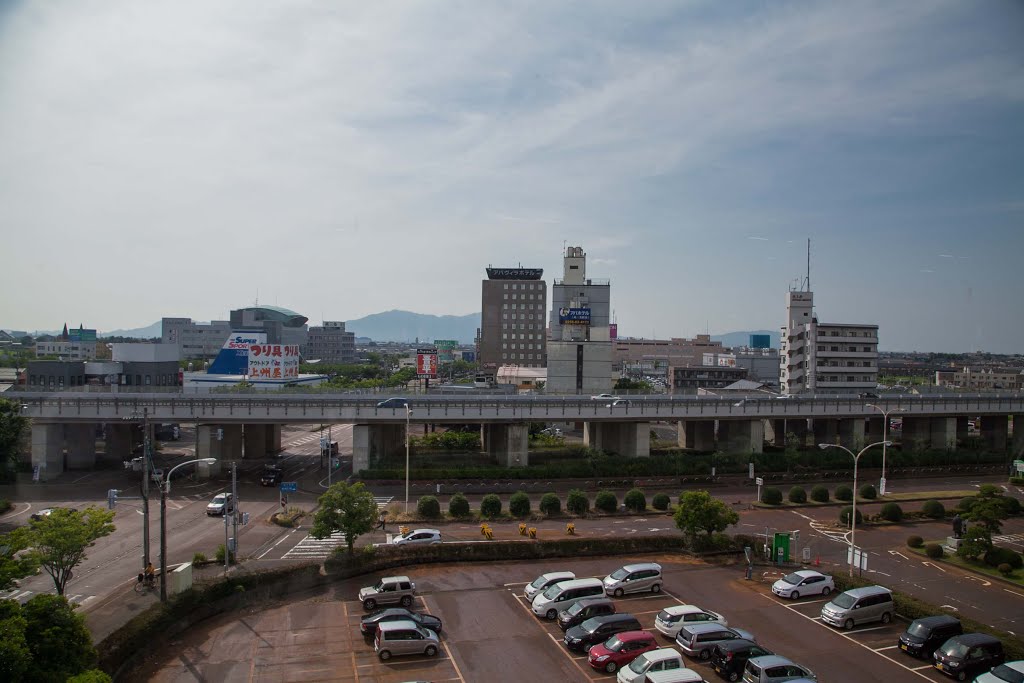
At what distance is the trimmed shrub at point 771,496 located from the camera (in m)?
43.8

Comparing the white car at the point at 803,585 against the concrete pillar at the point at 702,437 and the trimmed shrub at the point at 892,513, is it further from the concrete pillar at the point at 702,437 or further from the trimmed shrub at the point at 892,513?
the concrete pillar at the point at 702,437

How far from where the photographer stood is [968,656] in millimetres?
20578

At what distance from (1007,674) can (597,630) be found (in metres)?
12.1

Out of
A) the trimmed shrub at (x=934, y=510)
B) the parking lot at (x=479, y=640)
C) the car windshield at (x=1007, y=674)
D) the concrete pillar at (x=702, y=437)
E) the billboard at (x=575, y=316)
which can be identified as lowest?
the parking lot at (x=479, y=640)

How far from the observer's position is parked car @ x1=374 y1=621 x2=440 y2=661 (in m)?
21.3

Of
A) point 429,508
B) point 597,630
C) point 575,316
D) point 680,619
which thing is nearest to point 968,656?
point 680,619

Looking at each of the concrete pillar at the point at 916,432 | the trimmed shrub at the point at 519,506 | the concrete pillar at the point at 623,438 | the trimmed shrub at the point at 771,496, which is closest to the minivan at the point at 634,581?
the trimmed shrub at the point at 519,506

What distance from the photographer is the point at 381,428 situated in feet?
178

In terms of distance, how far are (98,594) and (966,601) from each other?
35.7 meters

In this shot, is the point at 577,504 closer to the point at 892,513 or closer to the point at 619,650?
the point at 892,513

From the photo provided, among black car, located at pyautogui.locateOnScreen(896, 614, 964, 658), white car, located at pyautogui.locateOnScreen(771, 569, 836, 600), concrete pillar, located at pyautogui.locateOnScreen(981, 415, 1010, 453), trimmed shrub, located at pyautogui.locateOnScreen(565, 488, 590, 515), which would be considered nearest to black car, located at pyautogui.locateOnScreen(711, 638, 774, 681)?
black car, located at pyautogui.locateOnScreen(896, 614, 964, 658)

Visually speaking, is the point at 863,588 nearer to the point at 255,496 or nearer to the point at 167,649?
the point at 167,649

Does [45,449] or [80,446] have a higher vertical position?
[45,449]

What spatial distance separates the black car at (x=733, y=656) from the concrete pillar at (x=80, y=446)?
51845mm
